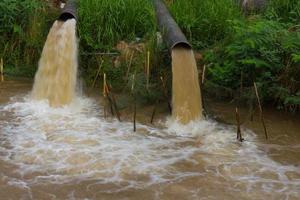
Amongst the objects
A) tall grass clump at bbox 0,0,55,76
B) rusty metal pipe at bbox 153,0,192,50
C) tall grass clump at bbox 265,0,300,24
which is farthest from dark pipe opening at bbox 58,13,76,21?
tall grass clump at bbox 265,0,300,24

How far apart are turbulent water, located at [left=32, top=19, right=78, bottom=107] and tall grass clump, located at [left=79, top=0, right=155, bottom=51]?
1.29ft

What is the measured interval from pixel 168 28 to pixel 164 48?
0.33m

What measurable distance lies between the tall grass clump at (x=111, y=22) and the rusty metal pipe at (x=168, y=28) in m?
0.19

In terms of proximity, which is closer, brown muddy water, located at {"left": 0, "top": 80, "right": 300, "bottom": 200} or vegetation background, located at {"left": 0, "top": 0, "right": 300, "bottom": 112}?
brown muddy water, located at {"left": 0, "top": 80, "right": 300, "bottom": 200}

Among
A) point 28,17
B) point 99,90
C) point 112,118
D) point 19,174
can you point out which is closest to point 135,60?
point 99,90

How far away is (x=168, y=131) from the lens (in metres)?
6.55

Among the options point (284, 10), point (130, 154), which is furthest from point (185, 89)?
point (284, 10)

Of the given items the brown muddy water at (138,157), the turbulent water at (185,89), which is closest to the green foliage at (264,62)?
the brown muddy water at (138,157)

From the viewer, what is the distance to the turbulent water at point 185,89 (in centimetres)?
675

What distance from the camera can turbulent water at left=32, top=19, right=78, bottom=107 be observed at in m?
7.56

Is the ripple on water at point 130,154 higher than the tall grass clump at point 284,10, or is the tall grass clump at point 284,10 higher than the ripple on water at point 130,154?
the tall grass clump at point 284,10

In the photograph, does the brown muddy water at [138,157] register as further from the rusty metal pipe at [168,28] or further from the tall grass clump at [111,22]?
the tall grass clump at [111,22]

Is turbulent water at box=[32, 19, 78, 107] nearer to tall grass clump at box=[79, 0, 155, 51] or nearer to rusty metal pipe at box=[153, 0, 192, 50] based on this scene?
tall grass clump at box=[79, 0, 155, 51]

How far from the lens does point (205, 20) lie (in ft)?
27.0
